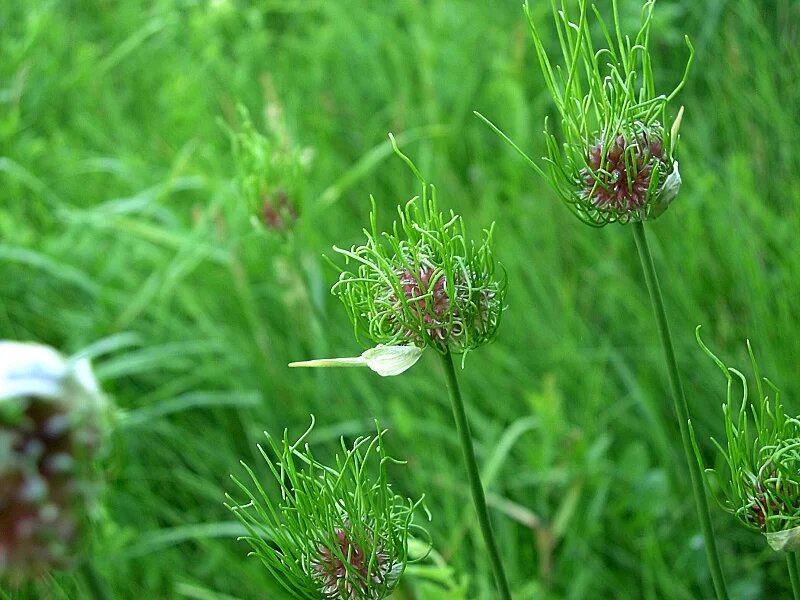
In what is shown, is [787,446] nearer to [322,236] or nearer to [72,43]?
[322,236]

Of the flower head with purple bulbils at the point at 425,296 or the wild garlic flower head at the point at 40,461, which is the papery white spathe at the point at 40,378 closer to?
the wild garlic flower head at the point at 40,461

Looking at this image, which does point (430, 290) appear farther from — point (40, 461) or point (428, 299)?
point (40, 461)

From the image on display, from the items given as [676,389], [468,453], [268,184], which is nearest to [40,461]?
[468,453]

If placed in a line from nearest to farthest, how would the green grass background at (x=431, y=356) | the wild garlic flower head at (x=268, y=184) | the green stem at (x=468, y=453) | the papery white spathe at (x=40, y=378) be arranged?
1. the papery white spathe at (x=40, y=378)
2. the green stem at (x=468, y=453)
3. the wild garlic flower head at (x=268, y=184)
4. the green grass background at (x=431, y=356)

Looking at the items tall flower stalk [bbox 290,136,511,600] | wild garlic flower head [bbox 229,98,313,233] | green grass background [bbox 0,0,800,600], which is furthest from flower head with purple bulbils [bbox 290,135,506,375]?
wild garlic flower head [bbox 229,98,313,233]

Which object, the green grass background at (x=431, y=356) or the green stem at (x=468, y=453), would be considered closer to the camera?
the green stem at (x=468, y=453)

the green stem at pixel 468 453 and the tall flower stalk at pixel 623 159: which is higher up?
the tall flower stalk at pixel 623 159

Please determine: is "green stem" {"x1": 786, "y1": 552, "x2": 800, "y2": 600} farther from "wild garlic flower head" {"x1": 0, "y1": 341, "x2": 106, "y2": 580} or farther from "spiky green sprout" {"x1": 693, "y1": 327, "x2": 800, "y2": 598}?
"wild garlic flower head" {"x1": 0, "y1": 341, "x2": 106, "y2": 580}

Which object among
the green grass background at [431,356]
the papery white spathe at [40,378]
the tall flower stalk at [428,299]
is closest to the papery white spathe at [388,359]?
the tall flower stalk at [428,299]
